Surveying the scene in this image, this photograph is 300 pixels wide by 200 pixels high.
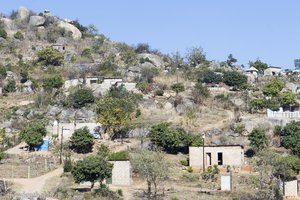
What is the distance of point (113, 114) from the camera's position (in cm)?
5606

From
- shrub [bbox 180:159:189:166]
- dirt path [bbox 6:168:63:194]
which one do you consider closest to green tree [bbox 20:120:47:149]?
dirt path [bbox 6:168:63:194]

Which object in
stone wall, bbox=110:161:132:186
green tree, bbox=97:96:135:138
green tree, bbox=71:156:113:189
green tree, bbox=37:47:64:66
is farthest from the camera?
green tree, bbox=37:47:64:66

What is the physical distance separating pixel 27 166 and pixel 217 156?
579 inches

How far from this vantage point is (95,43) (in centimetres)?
9144

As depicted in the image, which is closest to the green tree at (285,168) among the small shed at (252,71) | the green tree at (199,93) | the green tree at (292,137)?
the green tree at (292,137)

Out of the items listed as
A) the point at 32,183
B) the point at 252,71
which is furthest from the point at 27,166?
the point at 252,71

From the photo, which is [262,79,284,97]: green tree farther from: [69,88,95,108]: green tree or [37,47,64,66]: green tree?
[37,47,64,66]: green tree

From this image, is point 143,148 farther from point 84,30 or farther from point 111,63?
point 84,30

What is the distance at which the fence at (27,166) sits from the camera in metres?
47.5

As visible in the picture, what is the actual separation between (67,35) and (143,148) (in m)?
40.5

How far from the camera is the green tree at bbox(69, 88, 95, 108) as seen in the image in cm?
6419

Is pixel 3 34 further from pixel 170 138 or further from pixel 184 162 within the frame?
pixel 184 162

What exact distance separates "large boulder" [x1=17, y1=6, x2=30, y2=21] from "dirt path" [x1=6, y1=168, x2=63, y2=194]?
51468 mm

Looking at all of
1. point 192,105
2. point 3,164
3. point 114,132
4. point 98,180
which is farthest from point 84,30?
point 98,180
